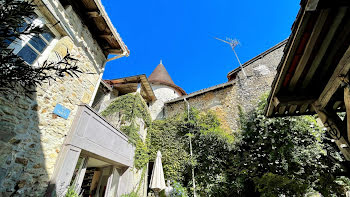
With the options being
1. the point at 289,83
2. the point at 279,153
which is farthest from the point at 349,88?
the point at 279,153

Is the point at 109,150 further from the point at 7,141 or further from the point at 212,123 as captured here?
the point at 212,123

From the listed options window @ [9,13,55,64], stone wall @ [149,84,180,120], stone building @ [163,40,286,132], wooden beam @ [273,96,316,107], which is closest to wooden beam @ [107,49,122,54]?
window @ [9,13,55,64]

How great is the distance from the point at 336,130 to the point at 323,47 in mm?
1229

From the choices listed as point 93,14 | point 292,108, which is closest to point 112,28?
point 93,14

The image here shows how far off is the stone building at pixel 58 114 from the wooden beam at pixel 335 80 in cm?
325

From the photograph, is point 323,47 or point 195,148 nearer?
point 323,47

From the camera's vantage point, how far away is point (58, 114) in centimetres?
338

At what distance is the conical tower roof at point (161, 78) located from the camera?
14.4 meters

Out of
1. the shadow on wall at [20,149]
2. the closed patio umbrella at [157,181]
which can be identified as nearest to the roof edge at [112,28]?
the shadow on wall at [20,149]

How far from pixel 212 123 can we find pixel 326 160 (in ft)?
17.7

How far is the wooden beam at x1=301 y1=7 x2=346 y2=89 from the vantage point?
163 cm

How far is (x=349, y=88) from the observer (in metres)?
1.80

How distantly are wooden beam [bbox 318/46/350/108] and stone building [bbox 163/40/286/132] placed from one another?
7647mm

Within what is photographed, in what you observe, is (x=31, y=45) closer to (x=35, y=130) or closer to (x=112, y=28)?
(x=35, y=130)
